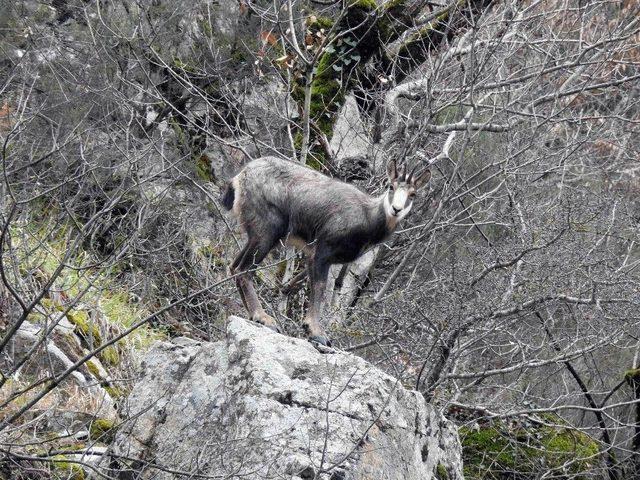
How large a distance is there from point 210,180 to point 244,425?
6.31 metres

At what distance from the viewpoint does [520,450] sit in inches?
356

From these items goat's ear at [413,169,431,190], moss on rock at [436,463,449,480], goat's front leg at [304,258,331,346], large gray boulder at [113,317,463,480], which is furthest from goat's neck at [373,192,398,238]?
moss on rock at [436,463,449,480]

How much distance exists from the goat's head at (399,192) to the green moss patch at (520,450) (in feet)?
8.15

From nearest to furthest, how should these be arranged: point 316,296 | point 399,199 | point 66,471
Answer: point 66,471, point 316,296, point 399,199

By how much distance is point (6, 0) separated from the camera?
12148mm

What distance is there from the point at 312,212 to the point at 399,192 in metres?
0.69

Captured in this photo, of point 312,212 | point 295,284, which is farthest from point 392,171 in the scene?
point 295,284

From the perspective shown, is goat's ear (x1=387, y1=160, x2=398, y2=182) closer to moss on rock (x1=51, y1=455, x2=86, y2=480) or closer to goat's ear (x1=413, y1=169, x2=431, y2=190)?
goat's ear (x1=413, y1=169, x2=431, y2=190)

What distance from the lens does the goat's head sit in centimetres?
746

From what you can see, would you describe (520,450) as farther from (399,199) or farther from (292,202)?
(292,202)

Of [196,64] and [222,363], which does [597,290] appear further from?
[196,64]

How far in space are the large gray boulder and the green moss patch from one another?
2.56 metres

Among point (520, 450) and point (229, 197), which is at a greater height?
point (229, 197)

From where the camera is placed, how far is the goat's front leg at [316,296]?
7.17 m
